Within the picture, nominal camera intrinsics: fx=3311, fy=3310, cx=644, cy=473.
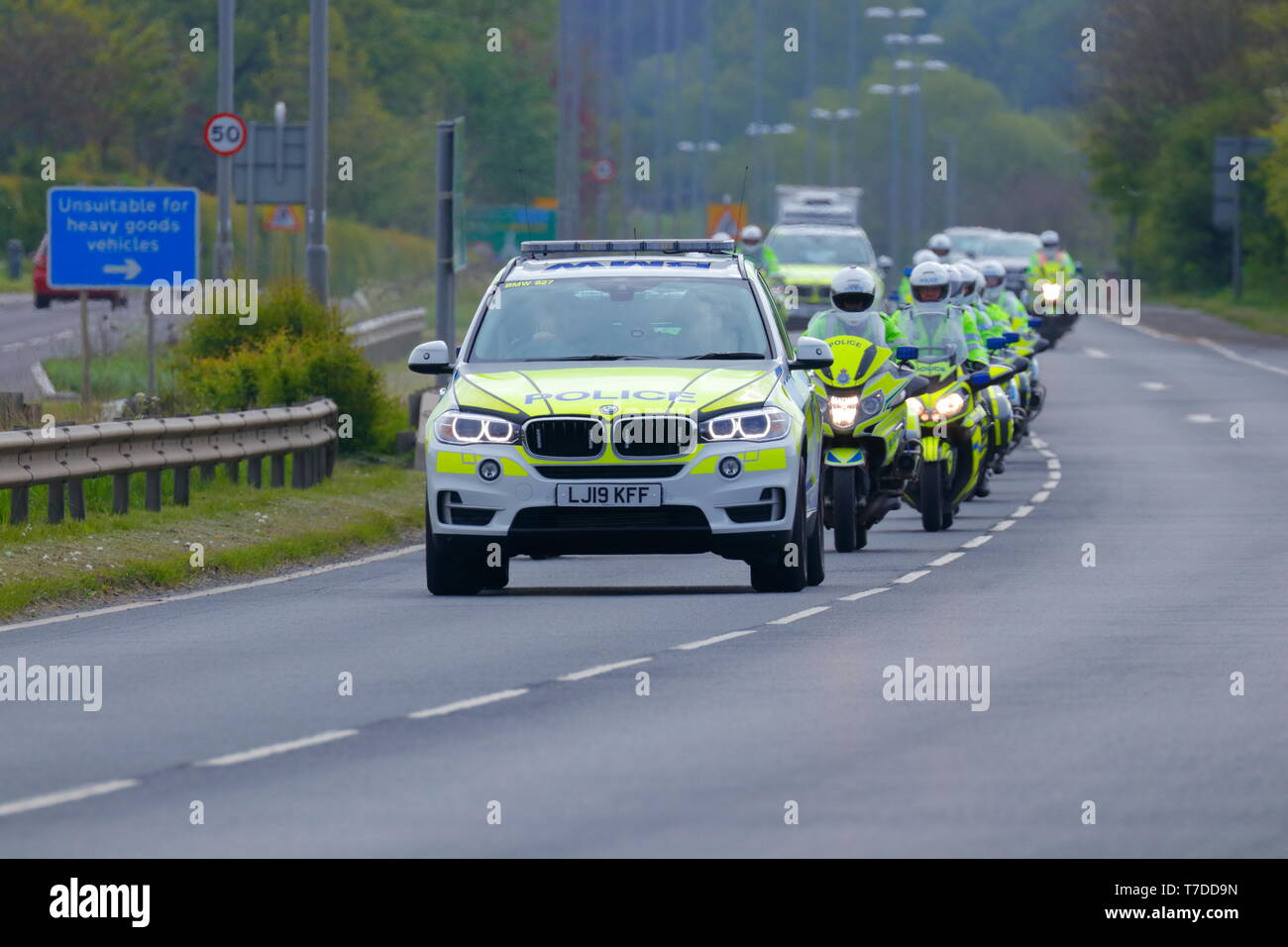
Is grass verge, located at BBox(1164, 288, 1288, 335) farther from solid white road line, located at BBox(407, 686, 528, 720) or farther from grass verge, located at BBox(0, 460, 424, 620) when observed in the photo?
solid white road line, located at BBox(407, 686, 528, 720)

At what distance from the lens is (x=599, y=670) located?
1448cm

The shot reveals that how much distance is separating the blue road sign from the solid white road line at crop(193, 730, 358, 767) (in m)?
17.5

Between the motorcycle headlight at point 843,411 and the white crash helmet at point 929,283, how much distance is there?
Result: 11.3 ft

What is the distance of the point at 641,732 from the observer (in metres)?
12.2

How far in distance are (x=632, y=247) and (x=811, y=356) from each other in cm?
151

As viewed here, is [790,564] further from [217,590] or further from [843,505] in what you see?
[843,505]

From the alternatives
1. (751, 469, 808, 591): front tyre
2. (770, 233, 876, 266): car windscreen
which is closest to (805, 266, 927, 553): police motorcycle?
(751, 469, 808, 591): front tyre

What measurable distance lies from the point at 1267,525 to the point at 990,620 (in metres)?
9.09

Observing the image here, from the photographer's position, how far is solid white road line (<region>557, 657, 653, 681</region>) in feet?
46.6

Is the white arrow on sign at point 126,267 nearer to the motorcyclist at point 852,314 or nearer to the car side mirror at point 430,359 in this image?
the motorcyclist at point 852,314

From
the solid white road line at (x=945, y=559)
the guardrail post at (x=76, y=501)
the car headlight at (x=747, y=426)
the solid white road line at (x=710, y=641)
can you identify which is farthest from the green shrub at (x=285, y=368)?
the solid white road line at (x=710, y=641)

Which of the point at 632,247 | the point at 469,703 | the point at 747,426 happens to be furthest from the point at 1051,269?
the point at 469,703
